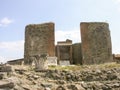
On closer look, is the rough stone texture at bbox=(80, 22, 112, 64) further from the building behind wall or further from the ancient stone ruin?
A: the building behind wall

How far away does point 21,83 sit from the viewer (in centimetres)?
1592

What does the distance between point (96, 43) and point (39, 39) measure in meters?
4.32

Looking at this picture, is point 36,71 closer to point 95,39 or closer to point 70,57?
point 95,39

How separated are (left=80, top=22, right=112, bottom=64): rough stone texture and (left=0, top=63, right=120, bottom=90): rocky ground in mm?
6183

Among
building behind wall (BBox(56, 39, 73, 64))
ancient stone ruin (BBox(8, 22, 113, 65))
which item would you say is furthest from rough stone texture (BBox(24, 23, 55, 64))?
building behind wall (BBox(56, 39, 73, 64))

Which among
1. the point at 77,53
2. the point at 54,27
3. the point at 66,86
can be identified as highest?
the point at 54,27

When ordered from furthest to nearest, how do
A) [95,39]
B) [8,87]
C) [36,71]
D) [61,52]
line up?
[61,52] < [95,39] < [36,71] < [8,87]

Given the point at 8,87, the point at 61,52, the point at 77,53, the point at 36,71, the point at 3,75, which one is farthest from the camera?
the point at 61,52

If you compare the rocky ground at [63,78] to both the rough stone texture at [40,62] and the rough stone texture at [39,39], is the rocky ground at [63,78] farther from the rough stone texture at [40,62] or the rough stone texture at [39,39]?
the rough stone texture at [39,39]

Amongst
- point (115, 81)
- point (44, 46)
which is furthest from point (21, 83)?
point (44, 46)

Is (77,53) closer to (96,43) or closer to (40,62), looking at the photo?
(96,43)

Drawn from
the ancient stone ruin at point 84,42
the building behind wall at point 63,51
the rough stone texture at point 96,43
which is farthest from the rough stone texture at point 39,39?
the building behind wall at point 63,51

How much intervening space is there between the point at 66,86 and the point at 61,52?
537 inches

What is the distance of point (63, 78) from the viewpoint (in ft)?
58.1
